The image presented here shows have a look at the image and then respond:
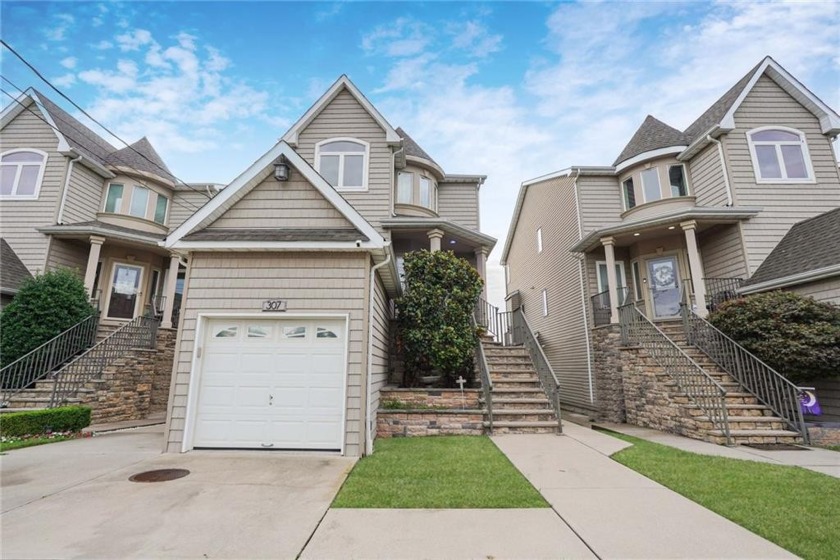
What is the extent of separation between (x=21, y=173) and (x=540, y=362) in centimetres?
1741

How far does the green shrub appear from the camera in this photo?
22.4ft

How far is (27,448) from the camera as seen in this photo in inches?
249

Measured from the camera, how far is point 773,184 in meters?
11.5

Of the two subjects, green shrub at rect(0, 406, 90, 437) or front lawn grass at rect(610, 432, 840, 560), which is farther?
green shrub at rect(0, 406, 90, 437)

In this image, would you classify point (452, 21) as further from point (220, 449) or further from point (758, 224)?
point (220, 449)

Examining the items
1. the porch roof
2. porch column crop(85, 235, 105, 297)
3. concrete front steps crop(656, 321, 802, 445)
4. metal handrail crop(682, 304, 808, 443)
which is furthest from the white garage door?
the porch roof

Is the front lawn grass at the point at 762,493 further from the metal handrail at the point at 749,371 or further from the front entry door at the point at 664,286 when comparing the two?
the front entry door at the point at 664,286

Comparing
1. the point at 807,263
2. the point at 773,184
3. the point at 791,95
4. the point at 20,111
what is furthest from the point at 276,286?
the point at 791,95

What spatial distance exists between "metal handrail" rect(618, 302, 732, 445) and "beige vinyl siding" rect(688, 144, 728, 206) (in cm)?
492

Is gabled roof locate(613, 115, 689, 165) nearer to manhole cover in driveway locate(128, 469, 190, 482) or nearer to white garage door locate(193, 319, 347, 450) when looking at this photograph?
white garage door locate(193, 319, 347, 450)

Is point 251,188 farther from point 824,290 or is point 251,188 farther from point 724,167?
point 724,167

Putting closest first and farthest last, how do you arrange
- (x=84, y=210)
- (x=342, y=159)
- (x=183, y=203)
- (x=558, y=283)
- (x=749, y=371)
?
(x=749, y=371), (x=342, y=159), (x=84, y=210), (x=183, y=203), (x=558, y=283)

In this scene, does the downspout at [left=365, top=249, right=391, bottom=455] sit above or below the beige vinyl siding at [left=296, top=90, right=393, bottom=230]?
below

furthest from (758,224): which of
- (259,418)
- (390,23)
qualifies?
(259,418)
